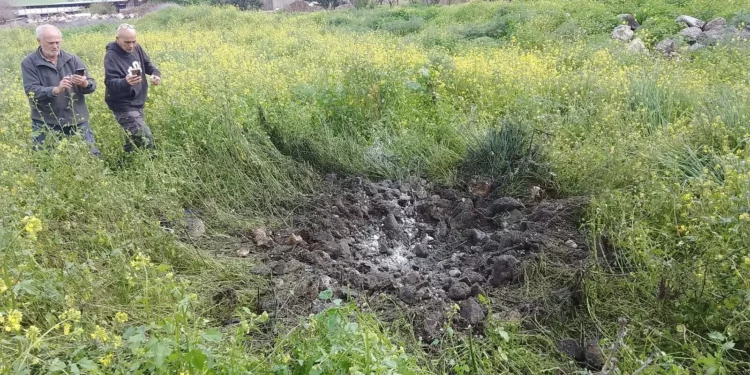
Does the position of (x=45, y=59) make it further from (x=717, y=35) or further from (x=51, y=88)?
(x=717, y=35)

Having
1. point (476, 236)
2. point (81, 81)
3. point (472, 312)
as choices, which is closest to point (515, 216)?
point (476, 236)

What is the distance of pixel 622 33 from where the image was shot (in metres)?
10.1

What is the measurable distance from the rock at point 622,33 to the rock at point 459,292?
883 cm

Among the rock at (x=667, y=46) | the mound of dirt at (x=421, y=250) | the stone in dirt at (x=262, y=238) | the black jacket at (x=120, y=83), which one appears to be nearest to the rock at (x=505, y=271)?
the mound of dirt at (x=421, y=250)

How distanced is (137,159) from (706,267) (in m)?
4.65

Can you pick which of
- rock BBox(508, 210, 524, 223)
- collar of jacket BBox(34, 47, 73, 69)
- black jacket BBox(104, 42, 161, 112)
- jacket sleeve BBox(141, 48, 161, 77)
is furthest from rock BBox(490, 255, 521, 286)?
collar of jacket BBox(34, 47, 73, 69)

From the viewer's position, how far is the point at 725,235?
2.67 meters

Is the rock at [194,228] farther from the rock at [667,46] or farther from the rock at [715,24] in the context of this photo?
the rock at [715,24]

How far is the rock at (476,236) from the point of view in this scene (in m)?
3.85

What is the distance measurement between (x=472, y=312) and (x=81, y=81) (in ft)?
13.8

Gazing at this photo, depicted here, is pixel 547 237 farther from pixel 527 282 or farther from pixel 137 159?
pixel 137 159

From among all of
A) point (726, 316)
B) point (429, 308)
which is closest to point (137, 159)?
point (429, 308)

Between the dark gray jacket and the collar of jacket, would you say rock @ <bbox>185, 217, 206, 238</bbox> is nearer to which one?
the dark gray jacket

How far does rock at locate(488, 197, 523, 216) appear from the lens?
416 cm
